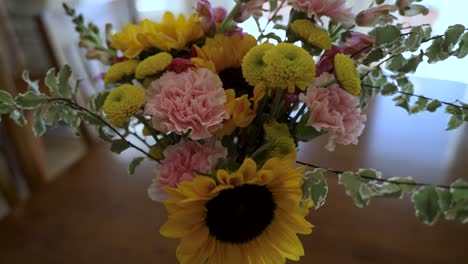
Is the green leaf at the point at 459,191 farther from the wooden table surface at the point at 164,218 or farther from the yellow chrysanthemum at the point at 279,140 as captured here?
the wooden table surface at the point at 164,218

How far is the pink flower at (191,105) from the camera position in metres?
0.42

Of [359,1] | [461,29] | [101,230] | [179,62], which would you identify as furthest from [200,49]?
[359,1]

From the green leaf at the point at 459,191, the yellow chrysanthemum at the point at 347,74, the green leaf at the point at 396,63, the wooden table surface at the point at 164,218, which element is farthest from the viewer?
the wooden table surface at the point at 164,218

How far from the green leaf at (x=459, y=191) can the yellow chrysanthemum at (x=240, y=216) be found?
0.50ft

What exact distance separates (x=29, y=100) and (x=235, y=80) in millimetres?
256

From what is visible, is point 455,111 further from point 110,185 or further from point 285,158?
point 110,185

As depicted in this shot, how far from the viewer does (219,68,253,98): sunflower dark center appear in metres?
0.50

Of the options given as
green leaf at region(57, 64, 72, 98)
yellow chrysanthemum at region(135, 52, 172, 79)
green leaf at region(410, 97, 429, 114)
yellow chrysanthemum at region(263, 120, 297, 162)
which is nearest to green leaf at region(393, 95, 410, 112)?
green leaf at region(410, 97, 429, 114)

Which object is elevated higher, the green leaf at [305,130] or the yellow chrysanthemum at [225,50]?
the yellow chrysanthemum at [225,50]

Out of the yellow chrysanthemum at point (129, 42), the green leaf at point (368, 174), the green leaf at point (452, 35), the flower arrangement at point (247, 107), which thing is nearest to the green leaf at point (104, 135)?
the flower arrangement at point (247, 107)

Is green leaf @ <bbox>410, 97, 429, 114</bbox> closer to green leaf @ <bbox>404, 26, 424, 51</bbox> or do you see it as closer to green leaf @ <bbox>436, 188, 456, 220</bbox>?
green leaf @ <bbox>404, 26, 424, 51</bbox>

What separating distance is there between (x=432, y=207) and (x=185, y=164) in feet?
0.85

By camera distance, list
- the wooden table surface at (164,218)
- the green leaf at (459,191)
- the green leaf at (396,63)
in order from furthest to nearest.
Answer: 1. the wooden table surface at (164,218)
2. the green leaf at (396,63)
3. the green leaf at (459,191)

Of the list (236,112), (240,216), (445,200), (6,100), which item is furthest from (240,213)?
(6,100)
